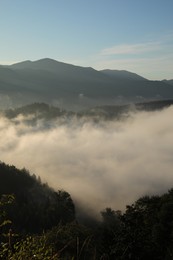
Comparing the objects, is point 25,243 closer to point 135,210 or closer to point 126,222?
point 126,222

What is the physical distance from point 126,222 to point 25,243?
1897 inches

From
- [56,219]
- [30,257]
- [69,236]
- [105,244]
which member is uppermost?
[30,257]

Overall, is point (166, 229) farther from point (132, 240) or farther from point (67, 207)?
point (67, 207)

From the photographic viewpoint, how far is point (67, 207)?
19212cm

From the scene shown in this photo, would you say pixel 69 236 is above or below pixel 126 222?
below

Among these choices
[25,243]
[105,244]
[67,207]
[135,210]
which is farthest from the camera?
[67,207]

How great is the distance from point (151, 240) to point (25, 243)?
4139 centimetres

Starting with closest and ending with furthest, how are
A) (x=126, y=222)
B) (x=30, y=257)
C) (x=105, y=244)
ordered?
(x=30, y=257), (x=105, y=244), (x=126, y=222)

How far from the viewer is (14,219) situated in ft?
591

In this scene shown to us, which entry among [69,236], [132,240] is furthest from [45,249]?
[69,236]

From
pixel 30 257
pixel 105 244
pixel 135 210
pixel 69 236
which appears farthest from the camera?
pixel 69 236

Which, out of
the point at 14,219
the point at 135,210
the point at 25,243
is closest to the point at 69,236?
the point at 135,210

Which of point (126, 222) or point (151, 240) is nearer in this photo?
point (151, 240)

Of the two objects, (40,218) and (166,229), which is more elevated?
(166,229)
